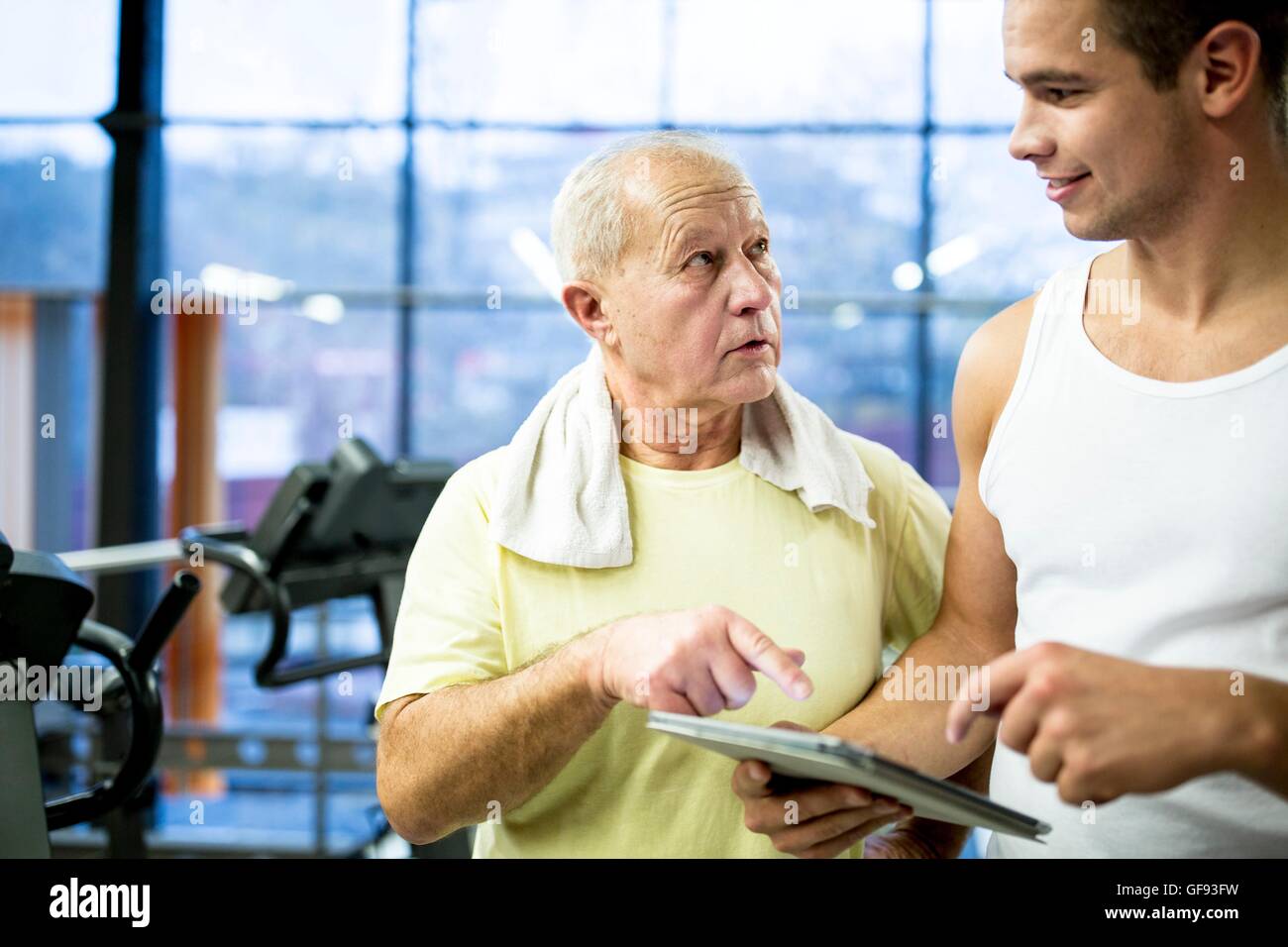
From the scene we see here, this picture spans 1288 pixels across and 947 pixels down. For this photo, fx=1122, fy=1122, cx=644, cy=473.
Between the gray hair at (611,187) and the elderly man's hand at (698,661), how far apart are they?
43cm

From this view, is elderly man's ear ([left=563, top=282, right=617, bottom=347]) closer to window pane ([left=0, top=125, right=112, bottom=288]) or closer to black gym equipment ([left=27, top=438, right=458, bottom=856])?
black gym equipment ([left=27, top=438, right=458, bottom=856])

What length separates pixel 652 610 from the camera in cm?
110

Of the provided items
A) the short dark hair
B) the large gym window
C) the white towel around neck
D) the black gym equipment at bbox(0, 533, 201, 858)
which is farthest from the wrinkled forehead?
the large gym window

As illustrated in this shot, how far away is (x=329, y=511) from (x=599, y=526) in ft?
5.74

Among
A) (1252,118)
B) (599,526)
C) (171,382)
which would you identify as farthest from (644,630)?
(171,382)

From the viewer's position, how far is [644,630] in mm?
911

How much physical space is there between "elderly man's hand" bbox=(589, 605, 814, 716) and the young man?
73 millimetres

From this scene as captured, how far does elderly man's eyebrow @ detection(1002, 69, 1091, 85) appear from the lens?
2.89ft

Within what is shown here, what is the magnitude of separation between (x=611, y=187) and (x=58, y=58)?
4.88 m

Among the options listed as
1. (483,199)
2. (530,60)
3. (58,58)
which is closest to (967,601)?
(483,199)

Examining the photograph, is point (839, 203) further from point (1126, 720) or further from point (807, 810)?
point (1126, 720)

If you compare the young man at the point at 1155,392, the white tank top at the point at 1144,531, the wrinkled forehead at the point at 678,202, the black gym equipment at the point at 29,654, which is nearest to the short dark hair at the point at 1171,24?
the young man at the point at 1155,392
